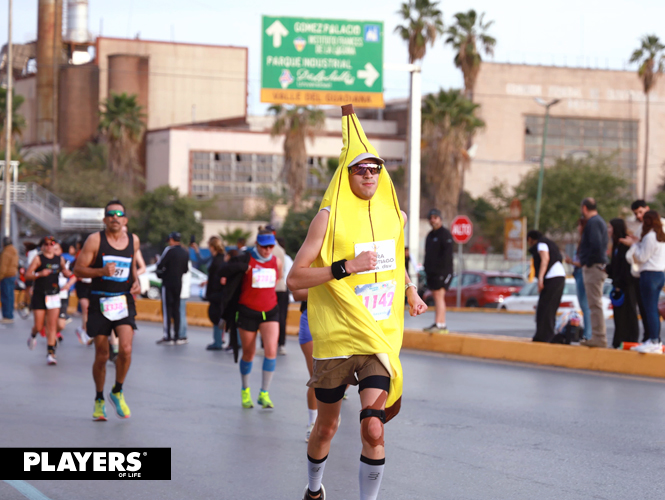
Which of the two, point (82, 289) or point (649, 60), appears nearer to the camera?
point (82, 289)

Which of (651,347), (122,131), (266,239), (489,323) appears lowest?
(489,323)

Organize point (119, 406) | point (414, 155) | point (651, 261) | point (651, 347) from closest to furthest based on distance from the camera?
point (119, 406)
point (651, 261)
point (651, 347)
point (414, 155)

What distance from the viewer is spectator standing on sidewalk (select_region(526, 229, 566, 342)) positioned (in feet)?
43.7

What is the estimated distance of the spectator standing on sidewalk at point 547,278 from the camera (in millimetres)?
13320

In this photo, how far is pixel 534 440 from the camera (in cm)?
755

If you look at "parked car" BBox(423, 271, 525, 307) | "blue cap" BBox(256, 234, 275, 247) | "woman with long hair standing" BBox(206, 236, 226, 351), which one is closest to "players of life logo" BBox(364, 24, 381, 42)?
"woman with long hair standing" BBox(206, 236, 226, 351)

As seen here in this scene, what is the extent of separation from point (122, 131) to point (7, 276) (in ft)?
135

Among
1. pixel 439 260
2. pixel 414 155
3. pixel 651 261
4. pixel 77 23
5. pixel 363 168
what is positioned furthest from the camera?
pixel 77 23

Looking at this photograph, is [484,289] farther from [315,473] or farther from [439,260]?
[315,473]

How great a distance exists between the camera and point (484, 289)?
2831 centimetres

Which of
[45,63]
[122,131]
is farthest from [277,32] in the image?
[45,63]

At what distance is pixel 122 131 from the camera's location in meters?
60.9

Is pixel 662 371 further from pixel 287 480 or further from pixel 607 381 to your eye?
pixel 287 480

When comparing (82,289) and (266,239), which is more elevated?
(266,239)
